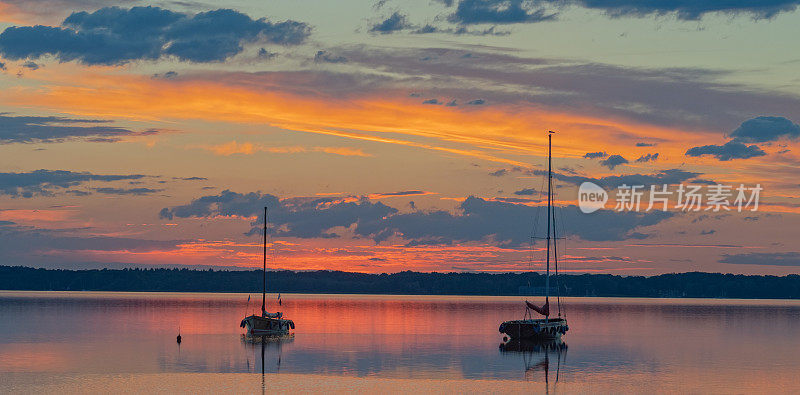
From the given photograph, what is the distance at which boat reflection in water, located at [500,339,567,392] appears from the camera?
85.0 metres

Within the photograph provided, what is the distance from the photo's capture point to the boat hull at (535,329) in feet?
384

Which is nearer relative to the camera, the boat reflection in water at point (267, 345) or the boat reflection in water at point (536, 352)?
the boat reflection in water at point (536, 352)

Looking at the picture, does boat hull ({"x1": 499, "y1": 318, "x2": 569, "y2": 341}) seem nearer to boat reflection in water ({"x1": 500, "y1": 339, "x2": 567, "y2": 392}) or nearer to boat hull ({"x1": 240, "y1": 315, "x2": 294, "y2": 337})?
boat reflection in water ({"x1": 500, "y1": 339, "x2": 567, "y2": 392})

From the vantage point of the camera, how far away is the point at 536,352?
4205 inches

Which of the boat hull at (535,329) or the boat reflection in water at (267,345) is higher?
the boat hull at (535,329)

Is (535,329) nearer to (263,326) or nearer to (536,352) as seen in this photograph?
(536,352)

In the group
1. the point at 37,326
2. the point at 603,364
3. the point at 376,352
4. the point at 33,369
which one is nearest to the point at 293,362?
the point at 376,352

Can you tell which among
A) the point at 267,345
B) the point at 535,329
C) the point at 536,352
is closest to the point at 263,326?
the point at 267,345

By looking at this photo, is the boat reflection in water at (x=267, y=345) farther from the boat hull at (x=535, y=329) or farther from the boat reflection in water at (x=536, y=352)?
the boat hull at (x=535, y=329)

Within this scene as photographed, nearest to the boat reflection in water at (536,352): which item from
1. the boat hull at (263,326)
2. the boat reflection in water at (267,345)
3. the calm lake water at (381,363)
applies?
the calm lake water at (381,363)

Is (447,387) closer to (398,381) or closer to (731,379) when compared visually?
(398,381)

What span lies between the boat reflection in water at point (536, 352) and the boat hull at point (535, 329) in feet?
3.39

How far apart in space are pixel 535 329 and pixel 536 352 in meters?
10.6

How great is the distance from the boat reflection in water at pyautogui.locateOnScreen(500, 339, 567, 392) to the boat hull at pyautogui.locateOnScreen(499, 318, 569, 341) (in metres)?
1.03
